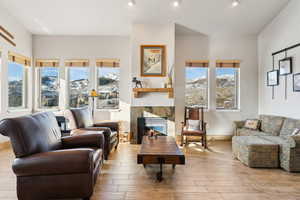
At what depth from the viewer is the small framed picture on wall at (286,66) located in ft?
14.3

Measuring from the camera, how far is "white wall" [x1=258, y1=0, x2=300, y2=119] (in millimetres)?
4246

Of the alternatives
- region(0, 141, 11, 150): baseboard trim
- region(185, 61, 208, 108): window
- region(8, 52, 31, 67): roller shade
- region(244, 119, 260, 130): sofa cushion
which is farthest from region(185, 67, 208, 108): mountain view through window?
region(0, 141, 11, 150): baseboard trim

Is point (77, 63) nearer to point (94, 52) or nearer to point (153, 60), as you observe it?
point (94, 52)

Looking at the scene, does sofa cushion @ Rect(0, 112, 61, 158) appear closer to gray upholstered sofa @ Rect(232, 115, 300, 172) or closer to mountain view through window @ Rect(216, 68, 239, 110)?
gray upholstered sofa @ Rect(232, 115, 300, 172)

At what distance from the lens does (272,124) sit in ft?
14.8

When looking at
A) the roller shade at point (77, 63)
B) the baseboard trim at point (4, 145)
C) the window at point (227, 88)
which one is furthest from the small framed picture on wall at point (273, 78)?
the baseboard trim at point (4, 145)

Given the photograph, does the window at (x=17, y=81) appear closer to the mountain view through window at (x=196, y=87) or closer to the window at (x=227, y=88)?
the mountain view through window at (x=196, y=87)

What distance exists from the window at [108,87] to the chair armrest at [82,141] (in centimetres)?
290

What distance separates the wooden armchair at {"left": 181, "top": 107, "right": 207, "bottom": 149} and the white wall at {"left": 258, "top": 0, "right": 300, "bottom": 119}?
1746 mm

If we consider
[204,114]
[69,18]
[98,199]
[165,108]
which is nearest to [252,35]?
[204,114]

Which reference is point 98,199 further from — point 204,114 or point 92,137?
point 204,114

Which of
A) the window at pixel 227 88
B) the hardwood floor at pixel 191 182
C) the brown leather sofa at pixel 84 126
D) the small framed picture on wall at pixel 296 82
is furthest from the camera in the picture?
the window at pixel 227 88

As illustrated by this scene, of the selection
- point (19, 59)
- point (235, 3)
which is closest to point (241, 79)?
point (235, 3)

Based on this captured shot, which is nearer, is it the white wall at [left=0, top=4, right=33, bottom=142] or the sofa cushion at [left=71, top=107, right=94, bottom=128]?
the sofa cushion at [left=71, top=107, right=94, bottom=128]
